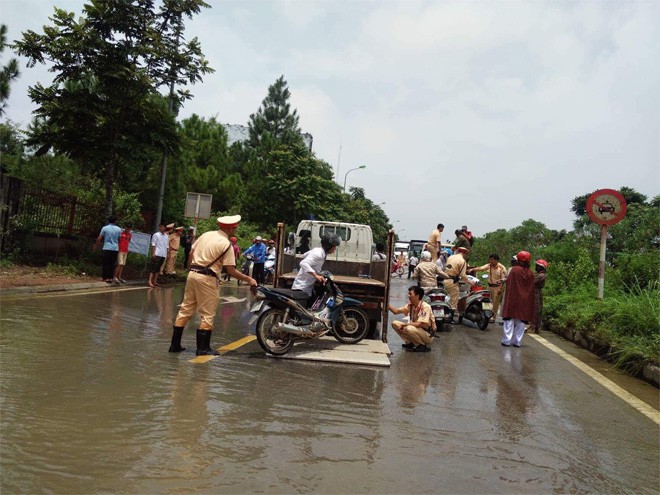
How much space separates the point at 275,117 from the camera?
53.8m

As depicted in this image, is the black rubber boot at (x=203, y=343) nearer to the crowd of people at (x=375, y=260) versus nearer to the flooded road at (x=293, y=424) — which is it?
the crowd of people at (x=375, y=260)

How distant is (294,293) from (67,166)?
18.3 meters

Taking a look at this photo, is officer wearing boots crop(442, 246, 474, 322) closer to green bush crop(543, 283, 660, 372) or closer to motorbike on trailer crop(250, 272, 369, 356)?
green bush crop(543, 283, 660, 372)

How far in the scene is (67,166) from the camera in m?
23.1

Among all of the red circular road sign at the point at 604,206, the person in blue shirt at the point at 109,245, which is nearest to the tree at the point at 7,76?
the person in blue shirt at the point at 109,245

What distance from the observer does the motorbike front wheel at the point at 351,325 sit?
889 cm

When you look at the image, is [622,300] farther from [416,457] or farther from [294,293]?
[416,457]

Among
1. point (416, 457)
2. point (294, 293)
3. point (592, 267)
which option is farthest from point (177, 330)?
point (592, 267)

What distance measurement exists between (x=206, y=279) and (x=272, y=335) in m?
1.16

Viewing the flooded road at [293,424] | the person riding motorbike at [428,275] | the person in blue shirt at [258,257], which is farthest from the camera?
the person in blue shirt at [258,257]

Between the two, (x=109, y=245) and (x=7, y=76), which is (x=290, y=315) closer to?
(x=109, y=245)

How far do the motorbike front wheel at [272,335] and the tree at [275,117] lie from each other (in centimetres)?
4464

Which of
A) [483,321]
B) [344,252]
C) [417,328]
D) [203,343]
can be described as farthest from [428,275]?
[203,343]

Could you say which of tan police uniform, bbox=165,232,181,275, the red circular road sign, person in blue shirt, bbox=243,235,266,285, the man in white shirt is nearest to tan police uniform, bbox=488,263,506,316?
the red circular road sign
